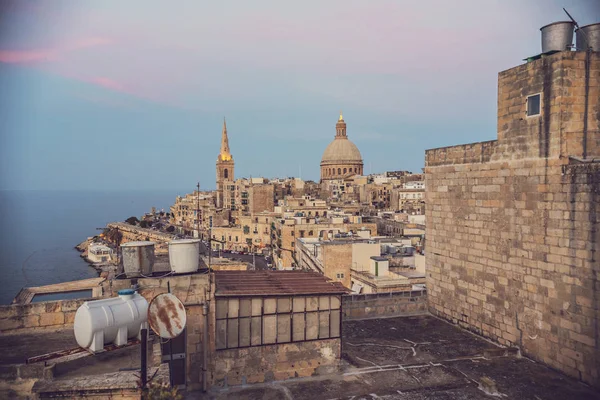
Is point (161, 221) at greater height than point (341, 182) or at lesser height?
lesser

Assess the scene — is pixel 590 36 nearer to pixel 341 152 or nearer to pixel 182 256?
pixel 182 256

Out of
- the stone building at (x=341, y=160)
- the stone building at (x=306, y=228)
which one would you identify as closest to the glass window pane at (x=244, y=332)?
the stone building at (x=306, y=228)

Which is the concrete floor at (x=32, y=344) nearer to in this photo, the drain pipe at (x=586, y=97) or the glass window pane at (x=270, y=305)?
the glass window pane at (x=270, y=305)

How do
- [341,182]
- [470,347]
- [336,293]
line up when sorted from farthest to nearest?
[341,182] < [470,347] < [336,293]

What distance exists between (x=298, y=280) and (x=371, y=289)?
44.8ft

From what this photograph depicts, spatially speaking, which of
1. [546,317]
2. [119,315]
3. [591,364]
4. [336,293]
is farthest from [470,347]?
[119,315]

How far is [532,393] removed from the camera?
29.9ft

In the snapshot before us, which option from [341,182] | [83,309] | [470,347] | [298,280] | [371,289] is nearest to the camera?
[83,309]

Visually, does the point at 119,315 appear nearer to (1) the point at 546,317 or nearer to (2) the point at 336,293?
(2) the point at 336,293

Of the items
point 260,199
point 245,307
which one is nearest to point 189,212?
point 260,199

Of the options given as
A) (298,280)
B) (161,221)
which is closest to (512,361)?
(298,280)

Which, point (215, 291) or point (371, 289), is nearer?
point (215, 291)

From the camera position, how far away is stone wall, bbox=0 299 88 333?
8.73 meters

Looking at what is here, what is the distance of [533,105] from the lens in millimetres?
10625
